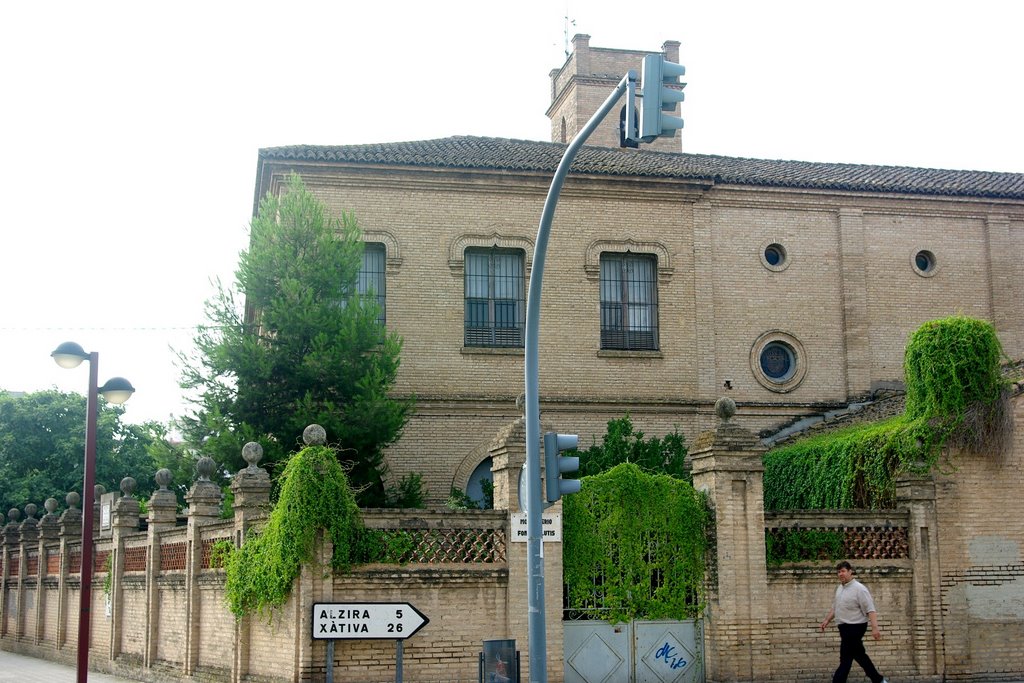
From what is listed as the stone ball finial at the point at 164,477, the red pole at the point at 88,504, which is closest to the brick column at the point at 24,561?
the stone ball finial at the point at 164,477

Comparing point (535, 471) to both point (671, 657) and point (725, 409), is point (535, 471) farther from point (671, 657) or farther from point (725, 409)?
point (671, 657)

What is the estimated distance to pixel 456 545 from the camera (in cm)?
1700

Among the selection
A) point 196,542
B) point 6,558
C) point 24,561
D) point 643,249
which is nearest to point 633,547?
point 196,542

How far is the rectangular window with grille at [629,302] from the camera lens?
29.2 metres

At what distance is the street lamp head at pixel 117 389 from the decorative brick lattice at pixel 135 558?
7.07 meters

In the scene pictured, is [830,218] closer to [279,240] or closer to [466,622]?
[279,240]

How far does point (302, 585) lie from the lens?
1636 centimetres

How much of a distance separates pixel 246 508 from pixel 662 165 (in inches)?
651

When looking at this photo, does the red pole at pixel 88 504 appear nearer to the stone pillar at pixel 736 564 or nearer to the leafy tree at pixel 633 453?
the stone pillar at pixel 736 564

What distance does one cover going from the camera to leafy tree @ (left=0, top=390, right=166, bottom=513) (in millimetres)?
42656

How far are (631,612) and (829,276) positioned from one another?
15.4 metres

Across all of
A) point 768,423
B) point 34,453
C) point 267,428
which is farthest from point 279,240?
point 34,453

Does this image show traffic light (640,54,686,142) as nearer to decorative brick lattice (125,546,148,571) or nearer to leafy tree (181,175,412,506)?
leafy tree (181,175,412,506)

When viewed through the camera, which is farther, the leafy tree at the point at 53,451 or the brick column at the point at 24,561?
the leafy tree at the point at 53,451
